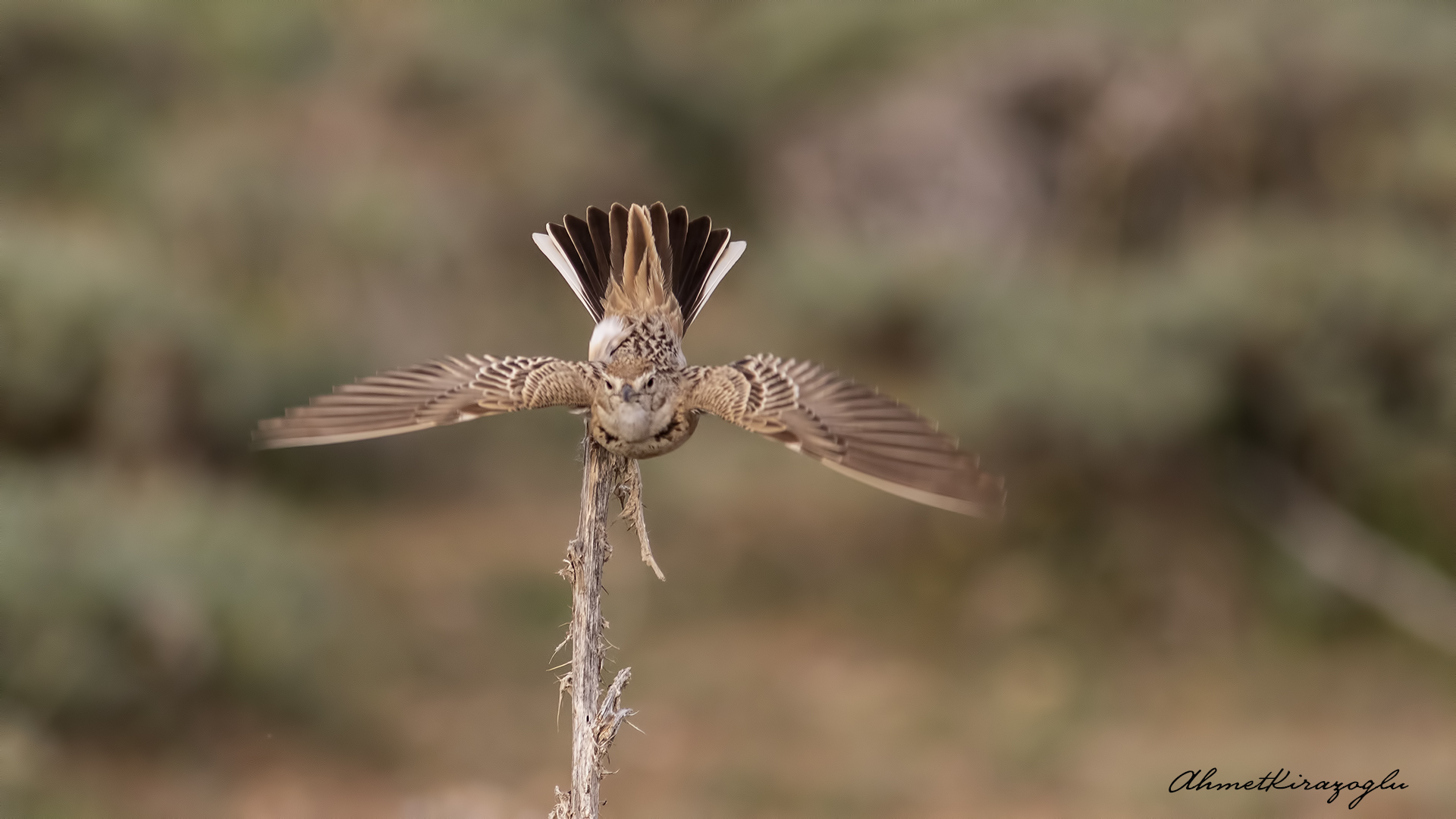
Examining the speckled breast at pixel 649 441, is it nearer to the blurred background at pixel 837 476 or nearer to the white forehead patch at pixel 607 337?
the white forehead patch at pixel 607 337

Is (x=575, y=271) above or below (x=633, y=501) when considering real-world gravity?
above

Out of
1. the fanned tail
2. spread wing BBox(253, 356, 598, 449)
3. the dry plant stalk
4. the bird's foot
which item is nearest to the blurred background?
the fanned tail

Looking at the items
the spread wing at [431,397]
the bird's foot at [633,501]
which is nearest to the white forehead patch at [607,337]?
the spread wing at [431,397]

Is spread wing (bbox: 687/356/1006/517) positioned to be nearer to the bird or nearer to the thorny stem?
the bird

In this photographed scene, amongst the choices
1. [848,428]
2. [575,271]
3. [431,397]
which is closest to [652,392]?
[848,428]

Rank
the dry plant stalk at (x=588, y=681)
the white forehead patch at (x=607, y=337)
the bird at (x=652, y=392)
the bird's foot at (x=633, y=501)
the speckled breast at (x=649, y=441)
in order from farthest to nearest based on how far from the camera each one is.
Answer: the white forehead patch at (x=607, y=337)
the speckled breast at (x=649, y=441)
the bird's foot at (x=633, y=501)
the bird at (x=652, y=392)
the dry plant stalk at (x=588, y=681)

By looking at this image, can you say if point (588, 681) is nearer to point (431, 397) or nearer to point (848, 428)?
point (848, 428)
